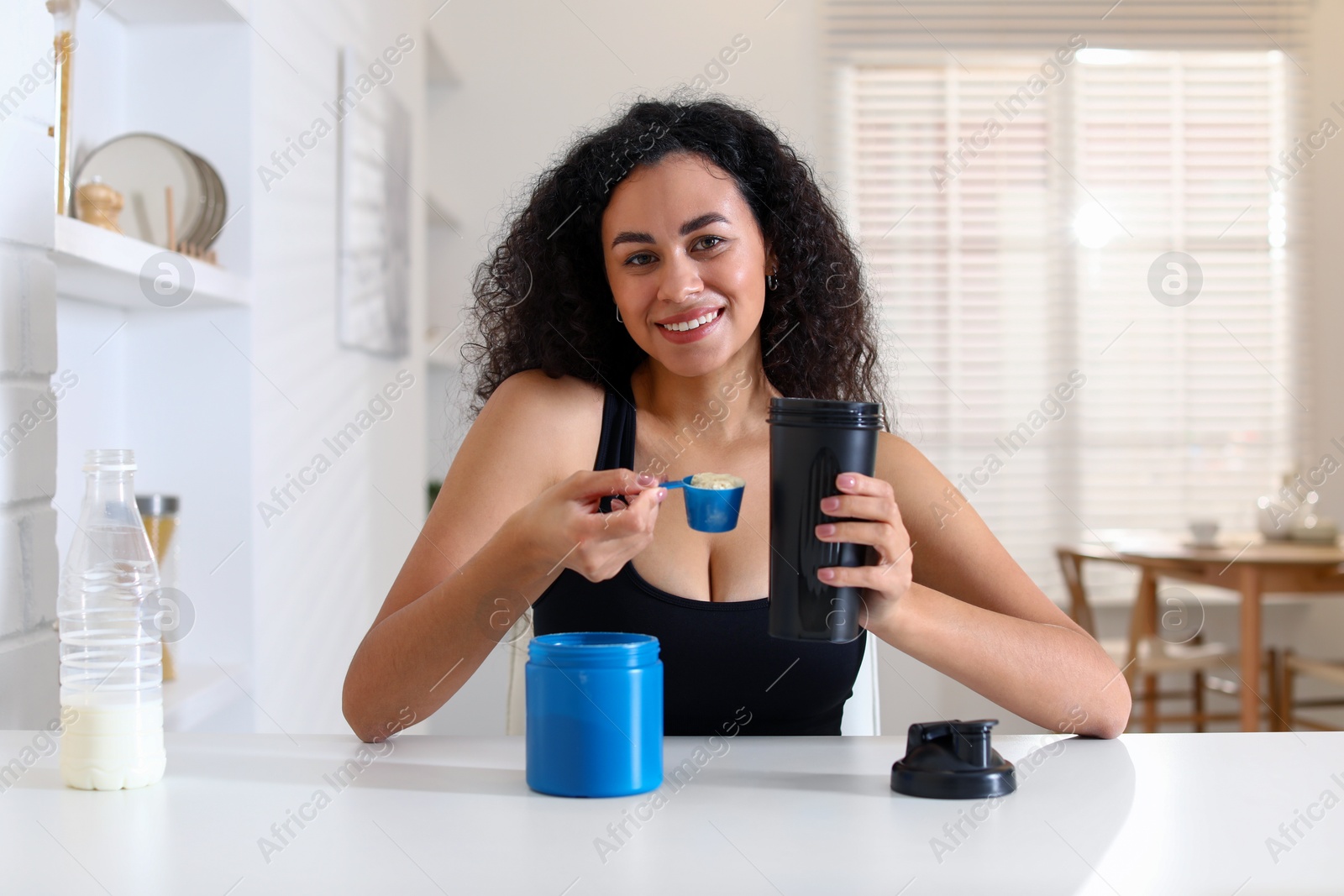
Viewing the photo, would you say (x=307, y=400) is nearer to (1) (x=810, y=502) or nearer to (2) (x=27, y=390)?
(2) (x=27, y=390)

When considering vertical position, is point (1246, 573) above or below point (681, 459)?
below

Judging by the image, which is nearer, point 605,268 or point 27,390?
point 27,390

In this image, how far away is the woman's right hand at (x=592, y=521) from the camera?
30.1 inches

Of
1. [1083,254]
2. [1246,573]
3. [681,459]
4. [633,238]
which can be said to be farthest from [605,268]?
[1083,254]

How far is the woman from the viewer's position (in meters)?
0.98

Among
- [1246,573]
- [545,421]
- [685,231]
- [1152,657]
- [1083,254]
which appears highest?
[1083,254]

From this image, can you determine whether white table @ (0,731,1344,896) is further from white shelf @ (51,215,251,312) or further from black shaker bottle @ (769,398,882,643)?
white shelf @ (51,215,251,312)

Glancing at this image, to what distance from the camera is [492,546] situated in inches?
35.0

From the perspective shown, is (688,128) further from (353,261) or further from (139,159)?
(353,261)

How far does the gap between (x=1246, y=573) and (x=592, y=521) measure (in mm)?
2960

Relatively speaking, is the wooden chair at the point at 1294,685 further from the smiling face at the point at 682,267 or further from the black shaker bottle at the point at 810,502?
the black shaker bottle at the point at 810,502

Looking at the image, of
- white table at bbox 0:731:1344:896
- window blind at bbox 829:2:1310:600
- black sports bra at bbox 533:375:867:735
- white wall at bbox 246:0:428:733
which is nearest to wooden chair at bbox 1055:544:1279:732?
window blind at bbox 829:2:1310:600

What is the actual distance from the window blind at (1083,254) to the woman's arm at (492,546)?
269cm

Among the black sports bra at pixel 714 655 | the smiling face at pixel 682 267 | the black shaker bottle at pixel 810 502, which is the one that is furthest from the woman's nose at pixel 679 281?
the black shaker bottle at pixel 810 502
